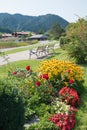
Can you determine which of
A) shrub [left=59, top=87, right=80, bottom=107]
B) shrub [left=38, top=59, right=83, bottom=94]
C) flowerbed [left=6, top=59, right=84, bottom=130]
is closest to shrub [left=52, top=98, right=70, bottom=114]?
flowerbed [left=6, top=59, right=84, bottom=130]

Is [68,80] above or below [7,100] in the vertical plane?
below

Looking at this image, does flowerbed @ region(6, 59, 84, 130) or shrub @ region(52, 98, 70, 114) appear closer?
flowerbed @ region(6, 59, 84, 130)

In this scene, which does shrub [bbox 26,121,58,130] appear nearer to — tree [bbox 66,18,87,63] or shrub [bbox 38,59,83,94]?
shrub [bbox 38,59,83,94]

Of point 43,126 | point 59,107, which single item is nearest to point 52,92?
point 59,107

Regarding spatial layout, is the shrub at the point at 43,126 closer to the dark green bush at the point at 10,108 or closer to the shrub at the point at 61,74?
the dark green bush at the point at 10,108

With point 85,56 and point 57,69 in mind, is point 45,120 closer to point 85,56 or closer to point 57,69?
point 57,69

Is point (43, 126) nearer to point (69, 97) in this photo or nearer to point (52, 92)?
point (69, 97)

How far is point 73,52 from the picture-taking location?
18312 mm

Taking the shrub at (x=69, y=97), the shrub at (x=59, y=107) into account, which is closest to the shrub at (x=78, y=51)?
the shrub at (x=69, y=97)

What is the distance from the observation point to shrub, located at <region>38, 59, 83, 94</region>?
9.52 meters

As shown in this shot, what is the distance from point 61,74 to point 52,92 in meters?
1.24

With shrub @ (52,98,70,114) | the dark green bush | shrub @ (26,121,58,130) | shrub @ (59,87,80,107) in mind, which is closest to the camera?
the dark green bush

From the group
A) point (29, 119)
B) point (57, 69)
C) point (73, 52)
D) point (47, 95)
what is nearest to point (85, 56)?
point (73, 52)

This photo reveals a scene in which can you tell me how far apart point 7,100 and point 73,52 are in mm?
13779
